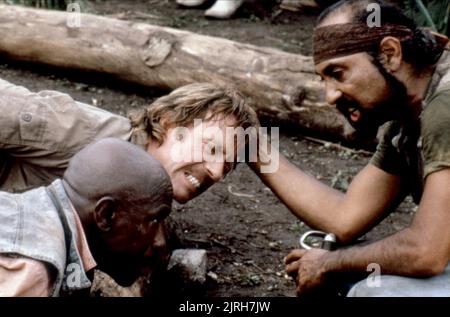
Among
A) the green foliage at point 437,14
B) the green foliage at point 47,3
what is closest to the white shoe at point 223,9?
the green foliage at point 47,3

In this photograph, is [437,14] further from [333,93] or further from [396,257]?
[396,257]

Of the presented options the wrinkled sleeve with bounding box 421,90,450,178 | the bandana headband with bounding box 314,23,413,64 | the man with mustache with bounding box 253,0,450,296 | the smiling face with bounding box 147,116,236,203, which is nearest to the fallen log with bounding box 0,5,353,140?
the man with mustache with bounding box 253,0,450,296

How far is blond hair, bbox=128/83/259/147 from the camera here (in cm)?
349

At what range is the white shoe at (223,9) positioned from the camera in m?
8.40

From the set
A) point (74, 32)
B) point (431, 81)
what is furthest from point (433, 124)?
point (74, 32)

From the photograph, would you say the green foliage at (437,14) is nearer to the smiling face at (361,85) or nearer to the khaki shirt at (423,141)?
the khaki shirt at (423,141)

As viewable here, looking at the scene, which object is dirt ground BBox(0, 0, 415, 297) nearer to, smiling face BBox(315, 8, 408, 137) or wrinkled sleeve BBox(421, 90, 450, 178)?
smiling face BBox(315, 8, 408, 137)

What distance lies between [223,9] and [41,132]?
539 centimetres

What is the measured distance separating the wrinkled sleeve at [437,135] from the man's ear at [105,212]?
3.74ft

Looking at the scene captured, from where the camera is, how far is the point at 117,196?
2580 millimetres

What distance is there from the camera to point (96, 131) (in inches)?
136

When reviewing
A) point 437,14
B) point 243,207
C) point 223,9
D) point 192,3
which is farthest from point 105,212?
point 192,3

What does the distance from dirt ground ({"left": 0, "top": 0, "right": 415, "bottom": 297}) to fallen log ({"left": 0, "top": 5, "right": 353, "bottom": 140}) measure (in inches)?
6.1

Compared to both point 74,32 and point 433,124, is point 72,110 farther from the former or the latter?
point 74,32
